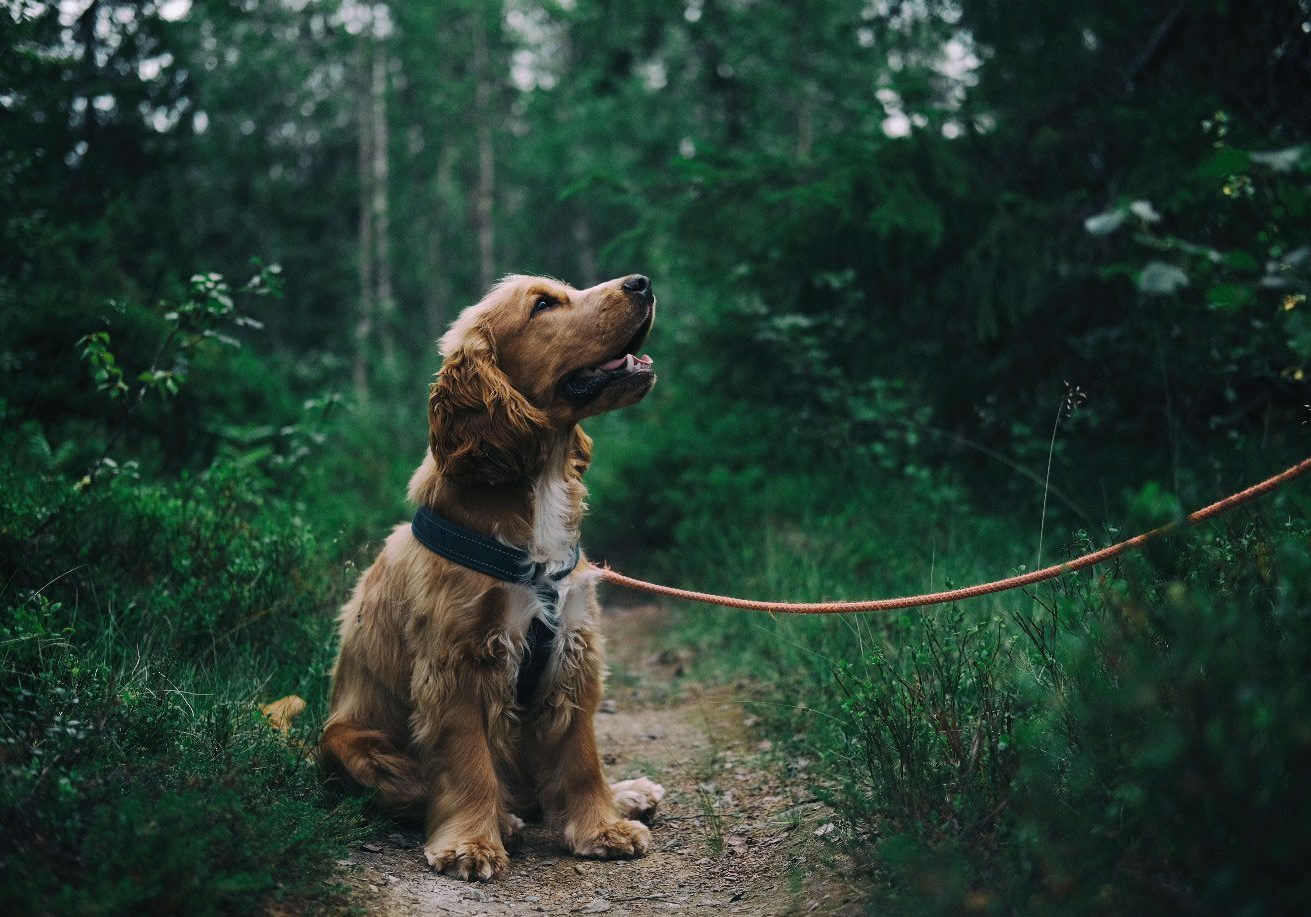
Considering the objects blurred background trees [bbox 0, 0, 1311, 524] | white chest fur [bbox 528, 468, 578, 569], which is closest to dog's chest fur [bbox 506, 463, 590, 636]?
white chest fur [bbox 528, 468, 578, 569]

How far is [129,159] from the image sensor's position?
11508mm

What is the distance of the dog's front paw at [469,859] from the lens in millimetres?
3092

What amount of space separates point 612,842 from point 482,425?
1.51 meters

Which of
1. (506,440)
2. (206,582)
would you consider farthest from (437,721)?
(206,582)

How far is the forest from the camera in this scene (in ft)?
7.24

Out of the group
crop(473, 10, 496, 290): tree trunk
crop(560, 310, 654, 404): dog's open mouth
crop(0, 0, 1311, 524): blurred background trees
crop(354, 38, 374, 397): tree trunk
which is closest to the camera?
crop(560, 310, 654, 404): dog's open mouth

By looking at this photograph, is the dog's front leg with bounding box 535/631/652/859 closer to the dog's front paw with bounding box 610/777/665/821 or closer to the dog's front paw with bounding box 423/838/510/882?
the dog's front paw with bounding box 610/777/665/821

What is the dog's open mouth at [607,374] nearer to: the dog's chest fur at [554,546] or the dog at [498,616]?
the dog at [498,616]

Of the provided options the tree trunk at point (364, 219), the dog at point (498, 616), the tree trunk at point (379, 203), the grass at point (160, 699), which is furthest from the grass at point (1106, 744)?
the tree trunk at point (379, 203)

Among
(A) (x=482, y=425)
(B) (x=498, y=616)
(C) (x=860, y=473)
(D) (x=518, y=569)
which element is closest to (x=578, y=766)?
(B) (x=498, y=616)

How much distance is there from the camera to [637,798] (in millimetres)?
3619

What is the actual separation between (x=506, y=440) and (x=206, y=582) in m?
1.96

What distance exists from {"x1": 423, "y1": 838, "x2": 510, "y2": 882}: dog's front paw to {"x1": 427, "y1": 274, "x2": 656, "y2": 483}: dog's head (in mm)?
1207

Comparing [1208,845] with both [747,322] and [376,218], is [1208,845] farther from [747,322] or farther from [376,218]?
[376,218]
